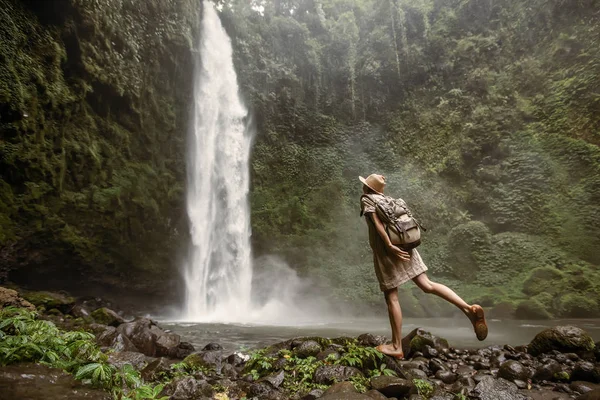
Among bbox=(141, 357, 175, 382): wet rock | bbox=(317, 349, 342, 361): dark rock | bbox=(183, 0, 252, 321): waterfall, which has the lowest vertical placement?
bbox=(141, 357, 175, 382): wet rock

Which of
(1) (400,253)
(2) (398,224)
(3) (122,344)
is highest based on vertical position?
(2) (398,224)

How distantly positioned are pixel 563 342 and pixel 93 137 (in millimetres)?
12608

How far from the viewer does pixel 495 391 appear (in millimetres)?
2561

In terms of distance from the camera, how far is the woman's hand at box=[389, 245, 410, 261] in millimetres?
3182

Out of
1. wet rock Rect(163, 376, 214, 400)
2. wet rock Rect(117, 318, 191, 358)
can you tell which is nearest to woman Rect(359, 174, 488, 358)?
wet rock Rect(163, 376, 214, 400)

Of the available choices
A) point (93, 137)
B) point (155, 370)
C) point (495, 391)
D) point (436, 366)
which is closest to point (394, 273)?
point (436, 366)

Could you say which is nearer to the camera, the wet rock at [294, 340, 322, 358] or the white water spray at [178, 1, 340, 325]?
the wet rock at [294, 340, 322, 358]

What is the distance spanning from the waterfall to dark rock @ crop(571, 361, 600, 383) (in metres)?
10.4

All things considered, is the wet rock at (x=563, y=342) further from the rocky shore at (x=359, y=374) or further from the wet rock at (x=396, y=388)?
the wet rock at (x=396, y=388)

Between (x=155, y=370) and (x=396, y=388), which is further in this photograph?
(x=155, y=370)

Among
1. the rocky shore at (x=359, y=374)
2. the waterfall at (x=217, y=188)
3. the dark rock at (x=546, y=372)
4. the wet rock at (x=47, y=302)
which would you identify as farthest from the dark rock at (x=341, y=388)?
the waterfall at (x=217, y=188)

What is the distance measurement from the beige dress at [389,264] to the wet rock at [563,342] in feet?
5.38

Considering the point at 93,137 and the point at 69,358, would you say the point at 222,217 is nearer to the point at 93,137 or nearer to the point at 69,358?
the point at 93,137

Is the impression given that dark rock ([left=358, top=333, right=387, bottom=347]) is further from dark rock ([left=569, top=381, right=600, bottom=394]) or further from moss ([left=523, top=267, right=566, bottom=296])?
moss ([left=523, top=267, right=566, bottom=296])
